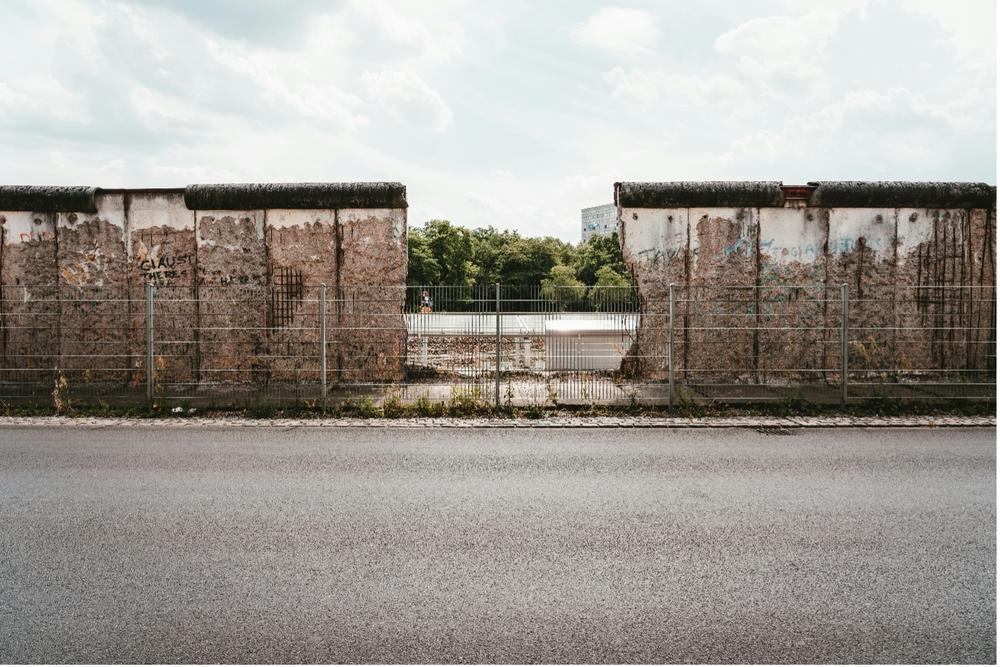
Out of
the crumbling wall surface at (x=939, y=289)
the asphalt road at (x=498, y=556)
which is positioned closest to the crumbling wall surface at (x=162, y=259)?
the asphalt road at (x=498, y=556)

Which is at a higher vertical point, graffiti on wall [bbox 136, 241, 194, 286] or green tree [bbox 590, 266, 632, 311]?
graffiti on wall [bbox 136, 241, 194, 286]

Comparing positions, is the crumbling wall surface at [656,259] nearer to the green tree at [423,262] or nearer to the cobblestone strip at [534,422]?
the cobblestone strip at [534,422]

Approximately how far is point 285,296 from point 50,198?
4.72 m

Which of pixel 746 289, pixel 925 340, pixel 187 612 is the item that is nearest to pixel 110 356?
pixel 187 612

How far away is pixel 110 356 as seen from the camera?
13.0 meters

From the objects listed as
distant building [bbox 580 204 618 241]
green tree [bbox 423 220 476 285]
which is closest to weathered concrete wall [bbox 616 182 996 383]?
green tree [bbox 423 220 476 285]

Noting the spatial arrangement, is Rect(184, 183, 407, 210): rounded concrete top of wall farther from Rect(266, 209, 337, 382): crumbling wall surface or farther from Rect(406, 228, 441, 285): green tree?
Rect(406, 228, 441, 285): green tree

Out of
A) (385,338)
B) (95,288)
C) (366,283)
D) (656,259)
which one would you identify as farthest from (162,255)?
(656,259)

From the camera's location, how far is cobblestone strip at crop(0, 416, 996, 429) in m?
10.3

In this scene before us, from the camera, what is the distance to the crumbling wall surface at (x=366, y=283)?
44.5 feet

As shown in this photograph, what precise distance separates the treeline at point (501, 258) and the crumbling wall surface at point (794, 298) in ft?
238

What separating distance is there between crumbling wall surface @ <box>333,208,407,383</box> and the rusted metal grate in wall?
741 millimetres

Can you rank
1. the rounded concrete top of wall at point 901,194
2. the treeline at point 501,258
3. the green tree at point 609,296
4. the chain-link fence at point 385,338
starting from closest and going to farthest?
1. the green tree at point 609,296
2. the chain-link fence at point 385,338
3. the rounded concrete top of wall at point 901,194
4. the treeline at point 501,258

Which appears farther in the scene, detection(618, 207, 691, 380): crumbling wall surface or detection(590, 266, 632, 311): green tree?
detection(618, 207, 691, 380): crumbling wall surface
